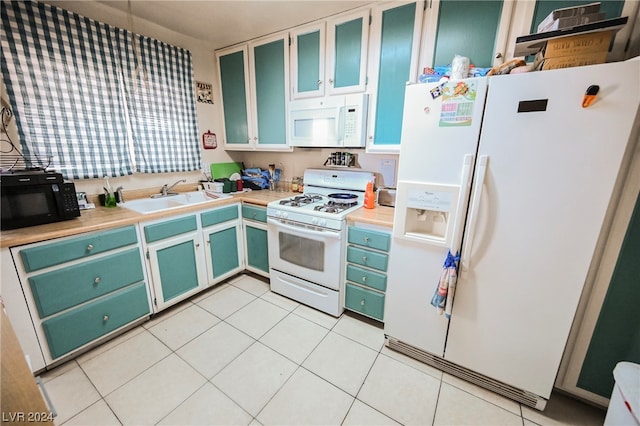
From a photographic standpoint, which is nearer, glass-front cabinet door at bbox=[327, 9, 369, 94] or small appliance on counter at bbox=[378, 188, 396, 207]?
glass-front cabinet door at bbox=[327, 9, 369, 94]

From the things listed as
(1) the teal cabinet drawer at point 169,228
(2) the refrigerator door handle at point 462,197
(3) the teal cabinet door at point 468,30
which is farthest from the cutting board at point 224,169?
(2) the refrigerator door handle at point 462,197

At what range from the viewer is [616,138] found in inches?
41.6

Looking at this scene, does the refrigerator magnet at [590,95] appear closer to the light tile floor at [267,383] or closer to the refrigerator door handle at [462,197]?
the refrigerator door handle at [462,197]

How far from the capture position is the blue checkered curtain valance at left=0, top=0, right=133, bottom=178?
1.66 meters

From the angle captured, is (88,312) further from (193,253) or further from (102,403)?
(193,253)

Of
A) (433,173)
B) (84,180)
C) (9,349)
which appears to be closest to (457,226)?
(433,173)

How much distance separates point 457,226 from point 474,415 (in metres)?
1.04

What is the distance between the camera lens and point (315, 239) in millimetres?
2041

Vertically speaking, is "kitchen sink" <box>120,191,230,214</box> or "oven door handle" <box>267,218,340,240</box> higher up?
"kitchen sink" <box>120,191,230,214</box>

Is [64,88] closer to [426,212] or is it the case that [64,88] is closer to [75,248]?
[75,248]

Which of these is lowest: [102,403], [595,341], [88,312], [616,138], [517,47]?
[102,403]

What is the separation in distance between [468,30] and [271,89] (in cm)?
169

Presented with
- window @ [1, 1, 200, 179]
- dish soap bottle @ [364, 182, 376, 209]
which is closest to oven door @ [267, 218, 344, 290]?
dish soap bottle @ [364, 182, 376, 209]

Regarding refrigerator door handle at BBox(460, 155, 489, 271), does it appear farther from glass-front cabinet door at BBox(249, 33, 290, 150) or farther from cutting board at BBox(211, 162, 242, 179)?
cutting board at BBox(211, 162, 242, 179)
